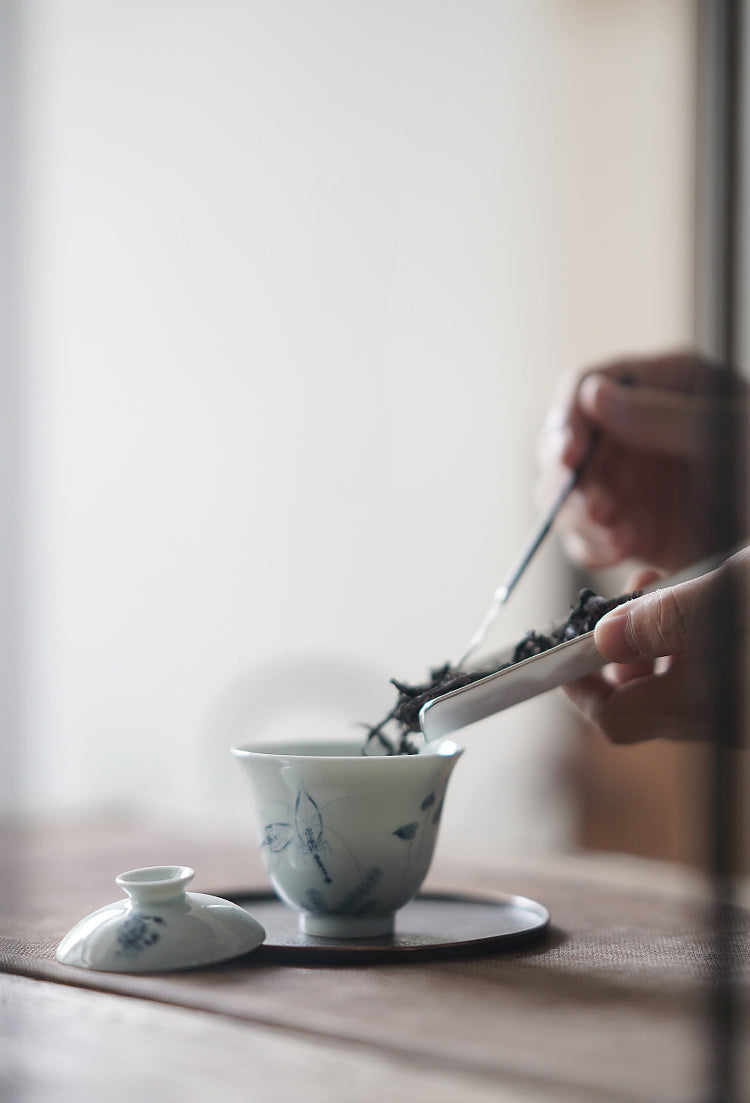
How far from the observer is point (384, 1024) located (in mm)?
434

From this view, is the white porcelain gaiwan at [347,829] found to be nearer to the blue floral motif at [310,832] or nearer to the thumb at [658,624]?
the blue floral motif at [310,832]

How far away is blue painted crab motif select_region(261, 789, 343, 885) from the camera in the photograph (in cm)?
55

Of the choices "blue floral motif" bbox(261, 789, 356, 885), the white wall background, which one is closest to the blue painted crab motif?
"blue floral motif" bbox(261, 789, 356, 885)

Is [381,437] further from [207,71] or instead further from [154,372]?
[207,71]

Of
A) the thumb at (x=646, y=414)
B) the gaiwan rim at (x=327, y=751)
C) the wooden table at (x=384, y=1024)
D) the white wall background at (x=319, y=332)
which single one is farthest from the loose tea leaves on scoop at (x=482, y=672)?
the white wall background at (x=319, y=332)

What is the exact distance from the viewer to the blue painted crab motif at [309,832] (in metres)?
0.55

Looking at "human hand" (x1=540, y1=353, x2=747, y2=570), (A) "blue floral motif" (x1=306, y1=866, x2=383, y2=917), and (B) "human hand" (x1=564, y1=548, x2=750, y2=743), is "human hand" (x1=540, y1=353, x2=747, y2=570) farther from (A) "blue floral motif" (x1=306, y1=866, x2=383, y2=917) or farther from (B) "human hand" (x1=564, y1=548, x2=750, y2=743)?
(A) "blue floral motif" (x1=306, y1=866, x2=383, y2=917)

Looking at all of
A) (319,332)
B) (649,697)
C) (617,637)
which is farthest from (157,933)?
(319,332)

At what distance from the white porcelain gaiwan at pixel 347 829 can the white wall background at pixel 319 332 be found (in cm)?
137

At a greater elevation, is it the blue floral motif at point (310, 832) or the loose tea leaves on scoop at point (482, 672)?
the loose tea leaves on scoop at point (482, 672)

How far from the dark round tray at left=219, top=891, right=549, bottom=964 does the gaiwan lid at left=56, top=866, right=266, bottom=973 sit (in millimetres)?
24

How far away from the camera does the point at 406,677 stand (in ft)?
6.69

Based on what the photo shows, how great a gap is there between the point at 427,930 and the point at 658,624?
0.21 meters

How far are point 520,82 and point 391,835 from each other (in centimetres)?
190
